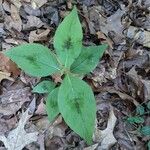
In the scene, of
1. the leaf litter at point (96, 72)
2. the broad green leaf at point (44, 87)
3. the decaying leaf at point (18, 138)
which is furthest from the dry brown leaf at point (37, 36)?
the decaying leaf at point (18, 138)

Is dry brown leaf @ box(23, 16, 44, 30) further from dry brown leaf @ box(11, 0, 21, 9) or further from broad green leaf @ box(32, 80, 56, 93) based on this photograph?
broad green leaf @ box(32, 80, 56, 93)

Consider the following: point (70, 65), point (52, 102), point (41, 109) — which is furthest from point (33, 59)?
point (41, 109)

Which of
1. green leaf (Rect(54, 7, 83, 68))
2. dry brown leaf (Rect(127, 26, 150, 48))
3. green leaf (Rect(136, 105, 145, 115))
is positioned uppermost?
green leaf (Rect(54, 7, 83, 68))

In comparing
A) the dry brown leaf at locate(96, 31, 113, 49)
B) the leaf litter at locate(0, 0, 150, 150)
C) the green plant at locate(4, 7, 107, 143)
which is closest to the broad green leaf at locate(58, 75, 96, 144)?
the green plant at locate(4, 7, 107, 143)

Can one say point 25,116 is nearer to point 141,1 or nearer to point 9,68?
point 9,68

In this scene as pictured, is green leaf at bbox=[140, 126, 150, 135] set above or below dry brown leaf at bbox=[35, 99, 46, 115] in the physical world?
below

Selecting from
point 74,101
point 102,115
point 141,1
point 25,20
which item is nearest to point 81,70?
point 74,101
